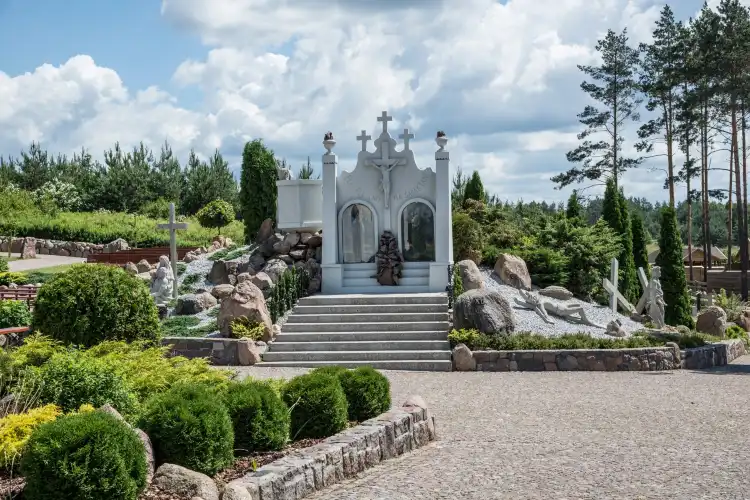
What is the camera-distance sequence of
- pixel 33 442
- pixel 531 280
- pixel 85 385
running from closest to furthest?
pixel 33 442 → pixel 85 385 → pixel 531 280

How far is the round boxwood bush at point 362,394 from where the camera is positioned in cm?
921

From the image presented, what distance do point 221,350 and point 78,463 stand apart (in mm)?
10845

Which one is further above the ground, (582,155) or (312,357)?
(582,155)

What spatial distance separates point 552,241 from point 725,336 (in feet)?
16.5

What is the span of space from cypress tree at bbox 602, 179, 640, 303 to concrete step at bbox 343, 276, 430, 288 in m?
9.55

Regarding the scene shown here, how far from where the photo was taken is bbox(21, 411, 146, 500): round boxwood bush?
557 centimetres

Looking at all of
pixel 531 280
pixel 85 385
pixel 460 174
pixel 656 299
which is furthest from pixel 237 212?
pixel 85 385

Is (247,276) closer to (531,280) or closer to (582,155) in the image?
(531,280)

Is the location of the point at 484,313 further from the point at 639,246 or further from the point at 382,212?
the point at 639,246

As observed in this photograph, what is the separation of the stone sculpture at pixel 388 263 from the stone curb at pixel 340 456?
1087 centimetres

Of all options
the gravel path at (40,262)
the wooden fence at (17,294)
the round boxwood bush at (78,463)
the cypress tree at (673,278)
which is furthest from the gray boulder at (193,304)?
the gravel path at (40,262)

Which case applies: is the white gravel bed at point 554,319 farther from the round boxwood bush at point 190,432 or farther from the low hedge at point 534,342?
the round boxwood bush at point 190,432

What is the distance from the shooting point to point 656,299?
65.5ft

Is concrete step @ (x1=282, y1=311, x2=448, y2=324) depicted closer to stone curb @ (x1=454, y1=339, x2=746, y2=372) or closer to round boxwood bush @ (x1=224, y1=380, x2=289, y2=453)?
stone curb @ (x1=454, y1=339, x2=746, y2=372)
